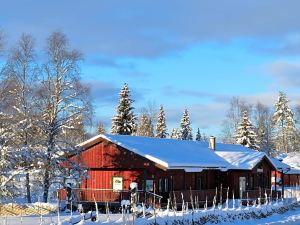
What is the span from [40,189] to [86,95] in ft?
24.1

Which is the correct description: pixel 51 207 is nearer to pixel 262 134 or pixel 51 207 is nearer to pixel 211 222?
pixel 211 222

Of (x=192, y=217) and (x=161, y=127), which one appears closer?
(x=192, y=217)

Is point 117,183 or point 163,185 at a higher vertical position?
point 117,183

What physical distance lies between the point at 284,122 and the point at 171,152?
7450 centimetres

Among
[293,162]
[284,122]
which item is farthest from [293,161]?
[284,122]

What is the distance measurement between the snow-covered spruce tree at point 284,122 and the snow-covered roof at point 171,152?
6496 centimetres

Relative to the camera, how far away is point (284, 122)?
4299 inches

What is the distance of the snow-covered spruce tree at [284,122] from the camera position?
107250mm

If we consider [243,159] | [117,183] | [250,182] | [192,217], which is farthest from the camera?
[250,182]

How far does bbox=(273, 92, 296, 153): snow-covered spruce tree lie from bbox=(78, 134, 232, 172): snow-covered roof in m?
65.0

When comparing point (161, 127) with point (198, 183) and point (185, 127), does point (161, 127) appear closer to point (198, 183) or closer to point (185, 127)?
point (185, 127)

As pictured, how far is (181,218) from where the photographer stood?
24906 millimetres

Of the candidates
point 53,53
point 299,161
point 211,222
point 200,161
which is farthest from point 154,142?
point 299,161

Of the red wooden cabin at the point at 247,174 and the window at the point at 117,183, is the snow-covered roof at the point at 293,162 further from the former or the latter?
the window at the point at 117,183
